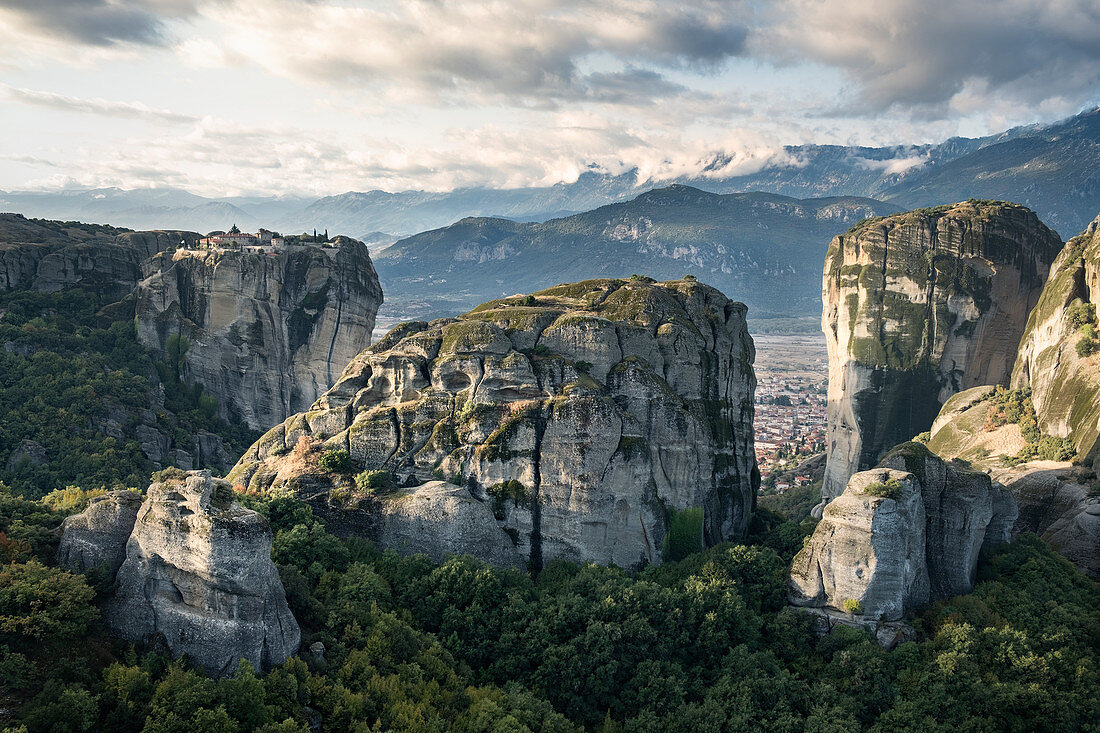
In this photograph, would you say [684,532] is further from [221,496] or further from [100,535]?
[100,535]

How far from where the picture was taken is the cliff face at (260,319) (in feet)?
261

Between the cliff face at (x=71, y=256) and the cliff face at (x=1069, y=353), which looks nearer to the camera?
the cliff face at (x=1069, y=353)

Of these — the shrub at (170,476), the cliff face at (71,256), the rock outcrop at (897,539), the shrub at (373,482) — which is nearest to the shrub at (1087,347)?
the rock outcrop at (897,539)

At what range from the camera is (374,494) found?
4047cm

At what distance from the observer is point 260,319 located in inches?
3199

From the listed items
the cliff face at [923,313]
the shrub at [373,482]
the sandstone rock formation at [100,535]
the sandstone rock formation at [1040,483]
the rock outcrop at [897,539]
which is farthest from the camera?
the cliff face at [923,313]

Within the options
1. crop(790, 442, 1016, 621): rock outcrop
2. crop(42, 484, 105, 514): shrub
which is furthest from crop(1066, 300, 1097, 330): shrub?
crop(42, 484, 105, 514): shrub

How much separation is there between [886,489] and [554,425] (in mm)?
17615

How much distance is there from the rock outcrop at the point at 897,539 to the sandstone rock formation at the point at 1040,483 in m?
10.4

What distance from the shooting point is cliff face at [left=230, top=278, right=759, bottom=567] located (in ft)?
133

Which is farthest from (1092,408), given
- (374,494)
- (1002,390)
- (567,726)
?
(374,494)

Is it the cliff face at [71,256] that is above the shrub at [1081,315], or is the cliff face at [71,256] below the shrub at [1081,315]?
above

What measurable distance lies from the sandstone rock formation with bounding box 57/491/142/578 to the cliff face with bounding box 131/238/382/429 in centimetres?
5239

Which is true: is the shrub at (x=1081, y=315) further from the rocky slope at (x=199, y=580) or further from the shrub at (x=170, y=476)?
the shrub at (x=170, y=476)
